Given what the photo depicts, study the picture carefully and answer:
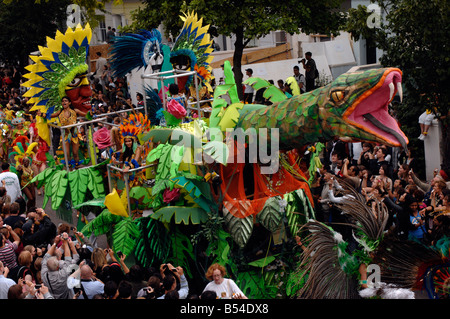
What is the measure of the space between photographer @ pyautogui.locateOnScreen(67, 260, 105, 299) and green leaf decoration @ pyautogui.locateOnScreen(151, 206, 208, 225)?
1315 millimetres

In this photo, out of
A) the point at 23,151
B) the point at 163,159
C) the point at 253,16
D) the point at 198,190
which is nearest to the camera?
the point at 198,190

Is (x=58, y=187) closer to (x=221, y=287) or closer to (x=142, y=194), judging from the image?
(x=142, y=194)

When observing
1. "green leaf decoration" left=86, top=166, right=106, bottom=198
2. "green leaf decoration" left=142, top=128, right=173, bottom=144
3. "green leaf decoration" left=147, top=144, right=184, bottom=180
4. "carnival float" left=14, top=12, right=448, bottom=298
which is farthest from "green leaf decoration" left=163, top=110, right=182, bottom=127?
"green leaf decoration" left=86, top=166, right=106, bottom=198

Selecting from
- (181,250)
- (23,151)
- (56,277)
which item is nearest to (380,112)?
(181,250)

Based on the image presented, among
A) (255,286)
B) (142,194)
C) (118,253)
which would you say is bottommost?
(255,286)

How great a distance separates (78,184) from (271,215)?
340 cm

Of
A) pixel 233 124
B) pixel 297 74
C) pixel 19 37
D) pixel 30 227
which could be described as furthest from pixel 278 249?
pixel 19 37

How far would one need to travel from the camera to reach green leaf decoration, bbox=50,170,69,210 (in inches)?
408

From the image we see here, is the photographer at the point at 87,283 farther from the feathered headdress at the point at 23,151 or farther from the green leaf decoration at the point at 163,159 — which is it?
the feathered headdress at the point at 23,151

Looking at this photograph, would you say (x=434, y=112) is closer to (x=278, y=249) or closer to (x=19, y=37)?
(x=278, y=249)

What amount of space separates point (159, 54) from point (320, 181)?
3.35m

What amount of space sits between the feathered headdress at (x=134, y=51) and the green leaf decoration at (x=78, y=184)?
210 centimetres

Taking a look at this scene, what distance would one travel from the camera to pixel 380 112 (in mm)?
7188

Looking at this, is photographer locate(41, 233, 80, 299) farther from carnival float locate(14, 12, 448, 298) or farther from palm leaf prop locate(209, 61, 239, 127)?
palm leaf prop locate(209, 61, 239, 127)
